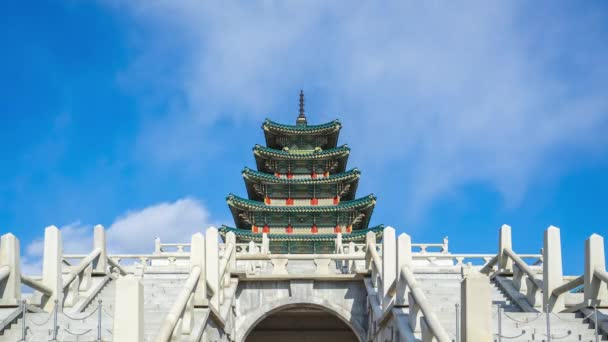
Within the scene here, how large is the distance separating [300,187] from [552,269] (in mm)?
25990

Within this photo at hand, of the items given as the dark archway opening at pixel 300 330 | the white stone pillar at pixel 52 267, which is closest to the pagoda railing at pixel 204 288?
the white stone pillar at pixel 52 267

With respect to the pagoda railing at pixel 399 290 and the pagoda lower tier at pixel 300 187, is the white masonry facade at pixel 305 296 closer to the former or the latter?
the pagoda railing at pixel 399 290

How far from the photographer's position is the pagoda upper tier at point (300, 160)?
3938 centimetres

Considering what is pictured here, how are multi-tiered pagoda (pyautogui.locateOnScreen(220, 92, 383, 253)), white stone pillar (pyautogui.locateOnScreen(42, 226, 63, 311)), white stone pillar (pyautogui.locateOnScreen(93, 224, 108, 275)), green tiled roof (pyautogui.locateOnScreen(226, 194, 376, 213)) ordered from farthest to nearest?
multi-tiered pagoda (pyautogui.locateOnScreen(220, 92, 383, 253)) → green tiled roof (pyautogui.locateOnScreen(226, 194, 376, 213)) → white stone pillar (pyautogui.locateOnScreen(93, 224, 108, 275)) → white stone pillar (pyautogui.locateOnScreen(42, 226, 63, 311))

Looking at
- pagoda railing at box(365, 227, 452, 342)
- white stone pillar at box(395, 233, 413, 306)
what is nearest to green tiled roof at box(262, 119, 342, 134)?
pagoda railing at box(365, 227, 452, 342)

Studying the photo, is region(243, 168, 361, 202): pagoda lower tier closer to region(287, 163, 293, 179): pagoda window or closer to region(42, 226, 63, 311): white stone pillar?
region(287, 163, 293, 179): pagoda window

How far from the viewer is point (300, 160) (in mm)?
39625

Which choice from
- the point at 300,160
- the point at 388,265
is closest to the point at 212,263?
the point at 388,265

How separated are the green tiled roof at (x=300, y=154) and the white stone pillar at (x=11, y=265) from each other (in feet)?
88.6

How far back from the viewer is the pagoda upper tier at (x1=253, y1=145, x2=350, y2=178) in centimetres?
3938

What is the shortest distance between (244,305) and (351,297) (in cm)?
268

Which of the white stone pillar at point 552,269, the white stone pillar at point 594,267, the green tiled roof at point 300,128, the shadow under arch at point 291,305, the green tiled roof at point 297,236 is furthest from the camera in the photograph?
the green tiled roof at point 300,128

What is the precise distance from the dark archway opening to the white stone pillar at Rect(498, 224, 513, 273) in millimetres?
10339

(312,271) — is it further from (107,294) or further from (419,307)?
(419,307)
